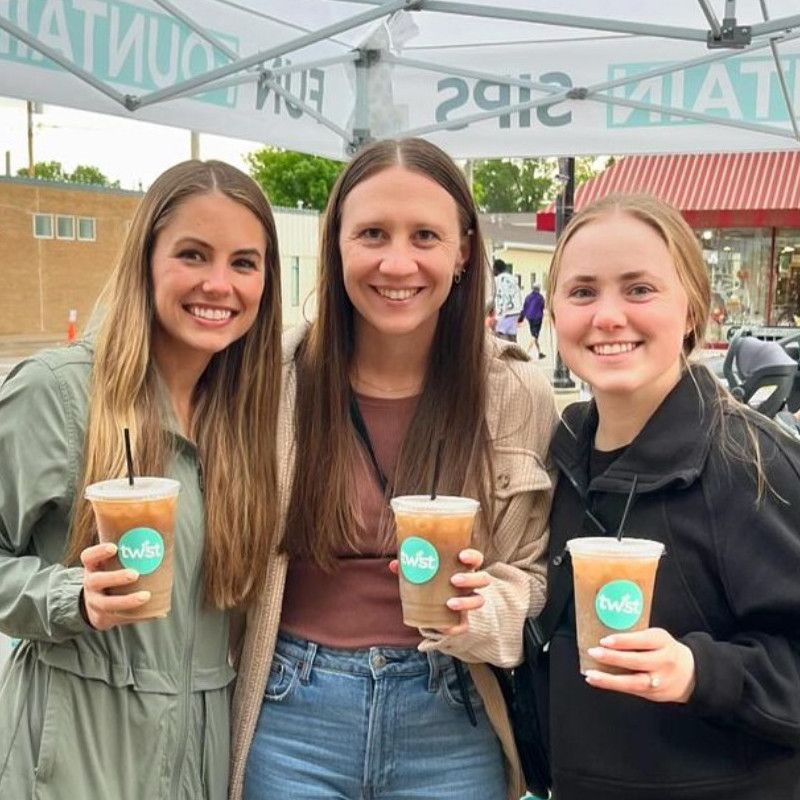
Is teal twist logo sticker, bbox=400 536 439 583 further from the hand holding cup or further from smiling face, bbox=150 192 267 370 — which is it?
smiling face, bbox=150 192 267 370

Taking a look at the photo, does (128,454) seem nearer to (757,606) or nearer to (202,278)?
(202,278)

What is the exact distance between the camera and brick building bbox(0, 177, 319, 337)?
2720 cm

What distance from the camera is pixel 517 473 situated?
7.56 feet

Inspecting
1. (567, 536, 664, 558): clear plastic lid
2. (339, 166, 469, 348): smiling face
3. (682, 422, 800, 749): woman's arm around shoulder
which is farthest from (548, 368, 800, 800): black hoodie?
(339, 166, 469, 348): smiling face

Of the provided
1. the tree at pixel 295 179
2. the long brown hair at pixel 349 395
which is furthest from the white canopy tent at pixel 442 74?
the tree at pixel 295 179

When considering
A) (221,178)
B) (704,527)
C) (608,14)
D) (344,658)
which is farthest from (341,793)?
(608,14)

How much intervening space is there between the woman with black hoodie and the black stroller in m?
3.14

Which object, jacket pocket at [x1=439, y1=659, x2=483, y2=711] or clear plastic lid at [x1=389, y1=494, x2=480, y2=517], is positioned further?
jacket pocket at [x1=439, y1=659, x2=483, y2=711]

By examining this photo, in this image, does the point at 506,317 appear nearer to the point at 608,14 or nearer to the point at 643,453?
the point at 608,14

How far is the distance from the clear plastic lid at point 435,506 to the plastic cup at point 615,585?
0.27 m

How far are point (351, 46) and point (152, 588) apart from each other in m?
3.89

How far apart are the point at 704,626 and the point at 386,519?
0.75m

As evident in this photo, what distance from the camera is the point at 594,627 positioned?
178cm

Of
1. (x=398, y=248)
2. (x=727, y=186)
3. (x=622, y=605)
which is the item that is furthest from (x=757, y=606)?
(x=727, y=186)
